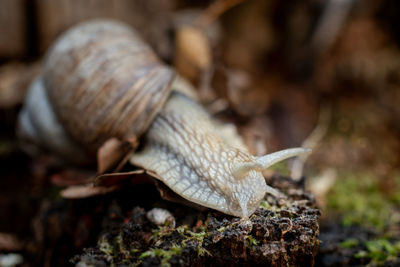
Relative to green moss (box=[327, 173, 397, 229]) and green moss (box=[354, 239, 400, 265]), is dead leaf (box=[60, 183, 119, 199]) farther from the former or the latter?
green moss (box=[327, 173, 397, 229])

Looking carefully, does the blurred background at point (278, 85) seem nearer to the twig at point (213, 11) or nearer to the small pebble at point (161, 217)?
the twig at point (213, 11)

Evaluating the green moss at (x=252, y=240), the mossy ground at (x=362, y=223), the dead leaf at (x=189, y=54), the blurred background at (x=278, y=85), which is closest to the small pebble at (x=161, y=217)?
the green moss at (x=252, y=240)

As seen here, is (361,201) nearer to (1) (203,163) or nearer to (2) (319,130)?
(2) (319,130)

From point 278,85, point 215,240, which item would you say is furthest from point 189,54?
point 215,240

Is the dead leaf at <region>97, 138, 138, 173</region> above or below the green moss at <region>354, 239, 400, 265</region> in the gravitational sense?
above

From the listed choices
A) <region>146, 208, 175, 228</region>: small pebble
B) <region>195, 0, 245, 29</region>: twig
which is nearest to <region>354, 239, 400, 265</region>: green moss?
<region>146, 208, 175, 228</region>: small pebble

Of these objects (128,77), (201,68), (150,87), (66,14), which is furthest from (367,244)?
(66,14)
